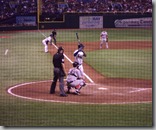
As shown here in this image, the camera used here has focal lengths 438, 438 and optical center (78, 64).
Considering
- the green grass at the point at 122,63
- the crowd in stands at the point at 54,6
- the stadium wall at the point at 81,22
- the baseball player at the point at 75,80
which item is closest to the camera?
the baseball player at the point at 75,80

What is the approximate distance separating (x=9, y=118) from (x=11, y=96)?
1467mm

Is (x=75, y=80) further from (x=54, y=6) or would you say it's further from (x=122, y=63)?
(x=54, y=6)

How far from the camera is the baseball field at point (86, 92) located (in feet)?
27.0

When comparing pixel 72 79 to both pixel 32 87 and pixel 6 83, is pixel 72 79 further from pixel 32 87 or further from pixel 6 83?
pixel 6 83

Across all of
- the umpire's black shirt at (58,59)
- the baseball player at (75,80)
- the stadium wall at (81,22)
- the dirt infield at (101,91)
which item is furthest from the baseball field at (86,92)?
the stadium wall at (81,22)

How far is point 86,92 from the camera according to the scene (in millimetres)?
10109

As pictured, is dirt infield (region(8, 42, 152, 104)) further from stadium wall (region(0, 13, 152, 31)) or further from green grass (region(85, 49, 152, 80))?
stadium wall (region(0, 13, 152, 31))

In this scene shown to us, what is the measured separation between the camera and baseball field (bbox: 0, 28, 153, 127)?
27.0 feet

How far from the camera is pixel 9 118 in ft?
27.2

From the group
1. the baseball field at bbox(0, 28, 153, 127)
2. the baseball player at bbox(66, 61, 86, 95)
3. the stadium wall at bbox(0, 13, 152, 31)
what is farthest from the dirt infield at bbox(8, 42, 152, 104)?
the stadium wall at bbox(0, 13, 152, 31)

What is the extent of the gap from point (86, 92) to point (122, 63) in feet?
17.2

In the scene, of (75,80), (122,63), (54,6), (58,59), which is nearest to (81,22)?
(54,6)

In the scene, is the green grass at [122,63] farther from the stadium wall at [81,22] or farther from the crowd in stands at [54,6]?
the stadium wall at [81,22]

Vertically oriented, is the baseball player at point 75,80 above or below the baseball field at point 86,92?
above
